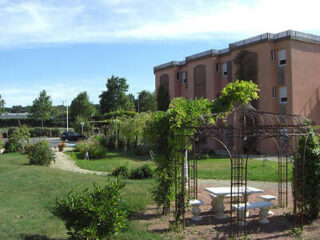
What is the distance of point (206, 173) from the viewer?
15586 millimetres

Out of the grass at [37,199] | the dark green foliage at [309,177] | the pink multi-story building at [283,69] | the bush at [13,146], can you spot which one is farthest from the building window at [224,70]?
the dark green foliage at [309,177]

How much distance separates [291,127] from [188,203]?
309cm

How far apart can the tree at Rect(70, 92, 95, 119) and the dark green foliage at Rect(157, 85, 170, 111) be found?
21.4 meters

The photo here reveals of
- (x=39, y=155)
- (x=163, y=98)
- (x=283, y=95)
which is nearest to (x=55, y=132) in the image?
(x=163, y=98)

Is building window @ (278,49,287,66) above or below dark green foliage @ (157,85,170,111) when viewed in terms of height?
above

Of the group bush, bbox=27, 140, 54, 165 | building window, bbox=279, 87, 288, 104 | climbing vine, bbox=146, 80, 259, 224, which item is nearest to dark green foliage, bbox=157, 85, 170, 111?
building window, bbox=279, 87, 288, 104

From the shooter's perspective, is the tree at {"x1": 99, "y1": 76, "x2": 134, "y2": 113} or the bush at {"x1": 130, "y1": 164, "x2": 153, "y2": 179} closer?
the bush at {"x1": 130, "y1": 164, "x2": 153, "y2": 179}

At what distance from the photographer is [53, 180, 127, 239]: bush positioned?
5484mm

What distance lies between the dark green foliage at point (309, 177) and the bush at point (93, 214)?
4.36m

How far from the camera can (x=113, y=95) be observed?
58469 mm

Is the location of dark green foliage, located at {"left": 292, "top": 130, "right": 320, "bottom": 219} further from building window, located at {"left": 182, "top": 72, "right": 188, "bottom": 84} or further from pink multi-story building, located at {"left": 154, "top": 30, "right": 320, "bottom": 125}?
building window, located at {"left": 182, "top": 72, "right": 188, "bottom": 84}

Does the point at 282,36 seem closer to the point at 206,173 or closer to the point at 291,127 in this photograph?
the point at 206,173

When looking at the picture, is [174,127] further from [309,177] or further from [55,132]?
[55,132]

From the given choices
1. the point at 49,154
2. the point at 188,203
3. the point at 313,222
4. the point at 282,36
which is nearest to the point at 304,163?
the point at 313,222
